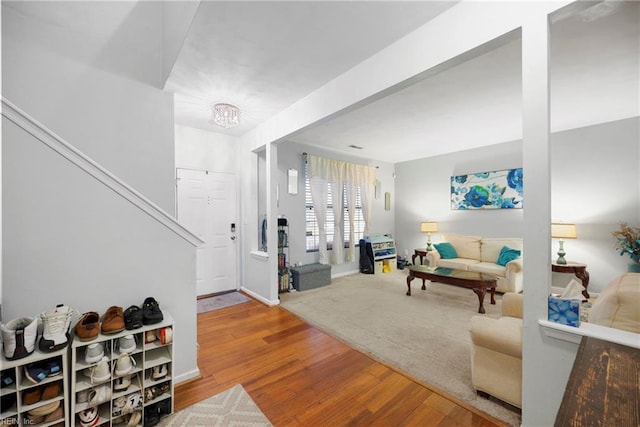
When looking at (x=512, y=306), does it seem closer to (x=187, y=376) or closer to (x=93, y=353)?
(x=187, y=376)

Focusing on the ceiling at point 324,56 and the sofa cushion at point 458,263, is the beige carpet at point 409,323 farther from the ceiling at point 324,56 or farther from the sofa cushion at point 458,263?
the ceiling at point 324,56

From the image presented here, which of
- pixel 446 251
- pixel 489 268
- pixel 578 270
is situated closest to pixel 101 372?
pixel 489 268

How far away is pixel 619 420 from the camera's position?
0.54 metres

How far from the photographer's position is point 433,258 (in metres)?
4.82

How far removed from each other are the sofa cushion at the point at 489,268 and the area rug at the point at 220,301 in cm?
374

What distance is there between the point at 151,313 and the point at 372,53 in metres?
2.56

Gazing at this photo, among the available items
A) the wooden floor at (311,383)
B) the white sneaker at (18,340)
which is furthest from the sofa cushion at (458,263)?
the white sneaker at (18,340)

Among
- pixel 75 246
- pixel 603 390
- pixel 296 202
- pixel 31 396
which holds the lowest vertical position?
pixel 31 396

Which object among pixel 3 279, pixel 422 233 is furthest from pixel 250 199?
pixel 422 233

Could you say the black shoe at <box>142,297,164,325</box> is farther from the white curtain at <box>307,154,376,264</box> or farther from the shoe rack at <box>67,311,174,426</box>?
the white curtain at <box>307,154,376,264</box>

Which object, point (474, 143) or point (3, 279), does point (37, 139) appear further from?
point (474, 143)

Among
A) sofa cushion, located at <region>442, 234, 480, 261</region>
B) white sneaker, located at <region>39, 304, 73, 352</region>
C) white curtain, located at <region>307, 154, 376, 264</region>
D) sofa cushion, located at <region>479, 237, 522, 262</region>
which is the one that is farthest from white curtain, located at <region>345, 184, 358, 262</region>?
white sneaker, located at <region>39, 304, 73, 352</region>

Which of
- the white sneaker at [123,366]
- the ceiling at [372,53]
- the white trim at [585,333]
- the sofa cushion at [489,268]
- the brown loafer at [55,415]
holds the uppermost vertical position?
the ceiling at [372,53]

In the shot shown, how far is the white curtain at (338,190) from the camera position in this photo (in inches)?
191
